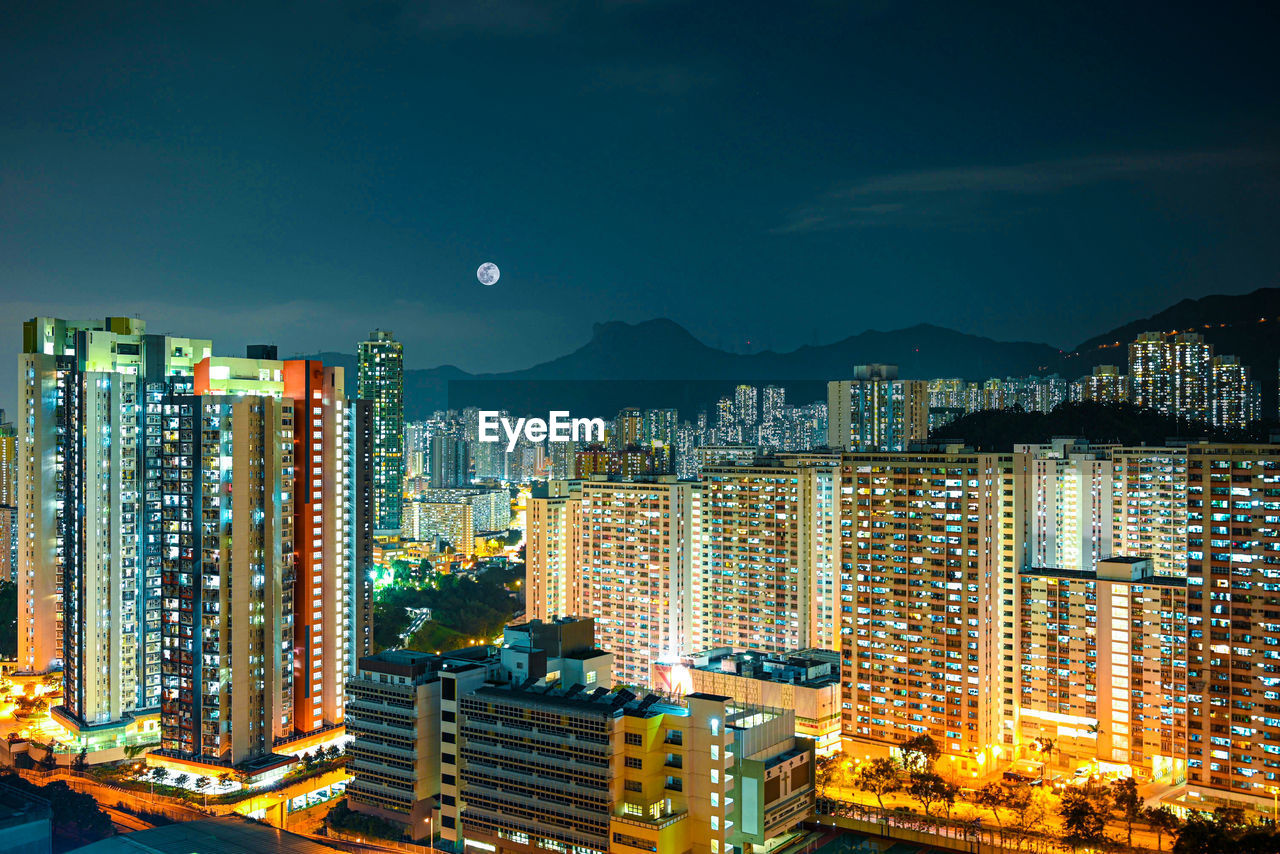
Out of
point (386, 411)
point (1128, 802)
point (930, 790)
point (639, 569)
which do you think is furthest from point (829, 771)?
point (386, 411)

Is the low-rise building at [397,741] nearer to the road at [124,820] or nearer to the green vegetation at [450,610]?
the road at [124,820]

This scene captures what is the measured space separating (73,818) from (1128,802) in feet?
25.1

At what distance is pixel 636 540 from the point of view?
1413 centimetres

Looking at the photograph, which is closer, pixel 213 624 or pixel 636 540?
pixel 213 624

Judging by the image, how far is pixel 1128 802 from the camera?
855cm

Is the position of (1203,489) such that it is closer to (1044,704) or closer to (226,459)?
(1044,704)

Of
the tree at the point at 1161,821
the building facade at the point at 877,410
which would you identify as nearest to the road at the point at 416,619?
the building facade at the point at 877,410

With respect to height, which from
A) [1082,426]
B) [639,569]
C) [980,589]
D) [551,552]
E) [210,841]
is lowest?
[210,841]

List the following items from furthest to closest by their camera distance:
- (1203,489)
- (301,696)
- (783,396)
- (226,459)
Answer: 1. (783,396)
2. (301,696)
3. (226,459)
4. (1203,489)

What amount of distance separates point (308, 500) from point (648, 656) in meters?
5.04

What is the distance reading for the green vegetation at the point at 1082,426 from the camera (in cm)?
1534

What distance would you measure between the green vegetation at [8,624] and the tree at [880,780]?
32.5 feet

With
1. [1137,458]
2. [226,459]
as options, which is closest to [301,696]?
[226,459]

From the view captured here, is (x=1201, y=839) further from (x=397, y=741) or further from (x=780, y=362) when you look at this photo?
(x=780, y=362)
